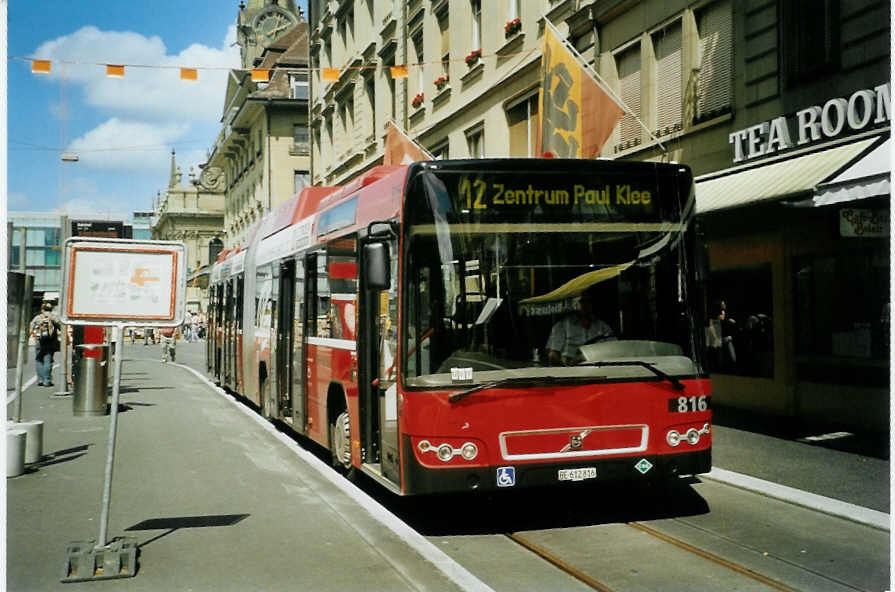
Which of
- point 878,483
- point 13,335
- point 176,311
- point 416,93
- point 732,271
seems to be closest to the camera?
point 176,311

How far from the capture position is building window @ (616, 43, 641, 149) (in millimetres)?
18078

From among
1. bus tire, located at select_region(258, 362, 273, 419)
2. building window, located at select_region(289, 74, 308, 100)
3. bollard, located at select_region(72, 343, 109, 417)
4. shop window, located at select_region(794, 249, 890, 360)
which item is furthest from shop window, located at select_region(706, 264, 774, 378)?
building window, located at select_region(289, 74, 308, 100)

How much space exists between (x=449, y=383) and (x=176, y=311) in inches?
77.0

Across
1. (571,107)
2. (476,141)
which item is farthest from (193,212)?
(571,107)

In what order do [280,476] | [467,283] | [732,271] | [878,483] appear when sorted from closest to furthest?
[467,283]
[878,483]
[280,476]
[732,271]

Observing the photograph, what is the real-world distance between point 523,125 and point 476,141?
10.9ft

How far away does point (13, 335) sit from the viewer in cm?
1121

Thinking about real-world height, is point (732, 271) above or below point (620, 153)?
below

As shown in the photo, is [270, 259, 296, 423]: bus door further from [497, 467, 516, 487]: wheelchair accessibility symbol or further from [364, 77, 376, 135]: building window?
[364, 77, 376, 135]: building window

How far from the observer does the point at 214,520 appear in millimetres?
7789

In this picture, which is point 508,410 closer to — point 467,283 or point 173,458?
point 467,283

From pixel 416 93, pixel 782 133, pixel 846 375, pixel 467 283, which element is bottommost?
pixel 846 375

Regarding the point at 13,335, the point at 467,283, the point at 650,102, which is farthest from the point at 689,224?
the point at 650,102

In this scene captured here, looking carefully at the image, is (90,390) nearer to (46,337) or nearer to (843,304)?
(46,337)
